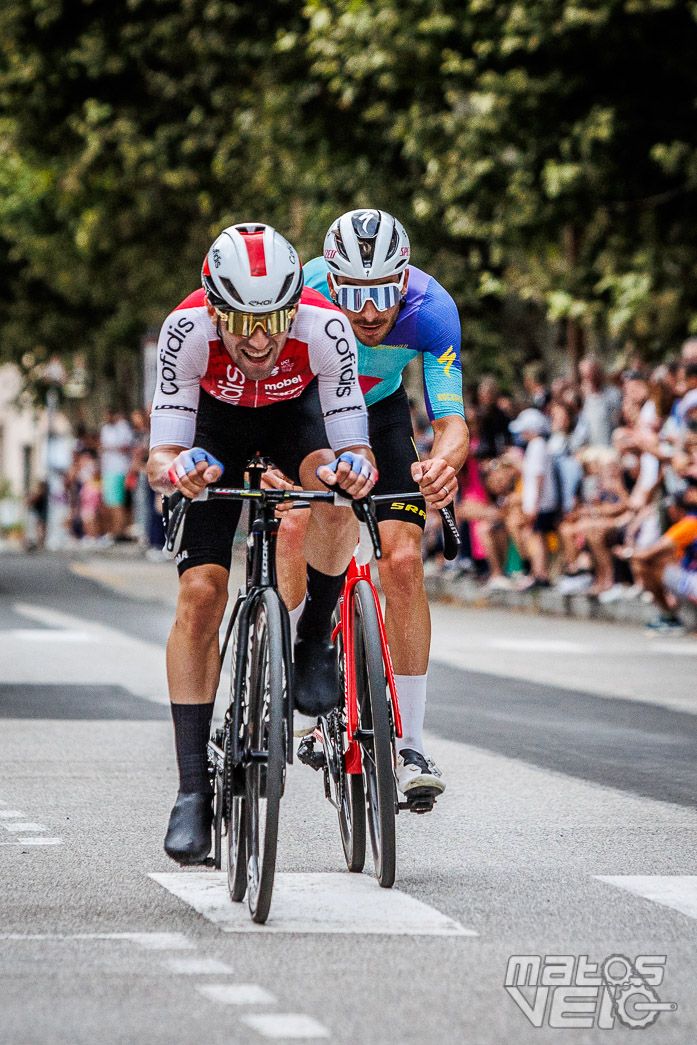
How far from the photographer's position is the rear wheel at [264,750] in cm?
545

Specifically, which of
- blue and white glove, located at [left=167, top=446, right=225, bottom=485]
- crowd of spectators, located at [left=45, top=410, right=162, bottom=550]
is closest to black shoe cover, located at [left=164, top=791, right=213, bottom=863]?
blue and white glove, located at [left=167, top=446, right=225, bottom=485]

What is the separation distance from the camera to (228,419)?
20.5 ft

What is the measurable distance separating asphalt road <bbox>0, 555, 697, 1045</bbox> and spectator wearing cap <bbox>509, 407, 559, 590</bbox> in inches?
294

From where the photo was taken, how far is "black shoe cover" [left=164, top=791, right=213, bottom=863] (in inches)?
233

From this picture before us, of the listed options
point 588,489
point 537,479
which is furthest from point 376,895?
point 537,479

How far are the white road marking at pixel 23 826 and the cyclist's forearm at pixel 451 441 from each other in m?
1.89

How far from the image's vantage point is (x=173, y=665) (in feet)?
20.0

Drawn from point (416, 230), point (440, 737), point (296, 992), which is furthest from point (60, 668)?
point (416, 230)

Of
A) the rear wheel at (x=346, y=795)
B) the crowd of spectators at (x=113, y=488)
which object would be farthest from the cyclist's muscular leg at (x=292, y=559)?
the crowd of spectators at (x=113, y=488)

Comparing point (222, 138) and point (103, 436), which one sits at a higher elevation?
point (222, 138)

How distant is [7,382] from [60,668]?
210 feet

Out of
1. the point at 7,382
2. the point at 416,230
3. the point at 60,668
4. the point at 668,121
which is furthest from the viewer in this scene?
the point at 7,382

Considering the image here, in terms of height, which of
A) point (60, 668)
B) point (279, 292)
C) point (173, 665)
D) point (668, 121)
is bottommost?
point (60, 668)

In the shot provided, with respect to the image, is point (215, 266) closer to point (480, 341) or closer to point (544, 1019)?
point (544, 1019)
